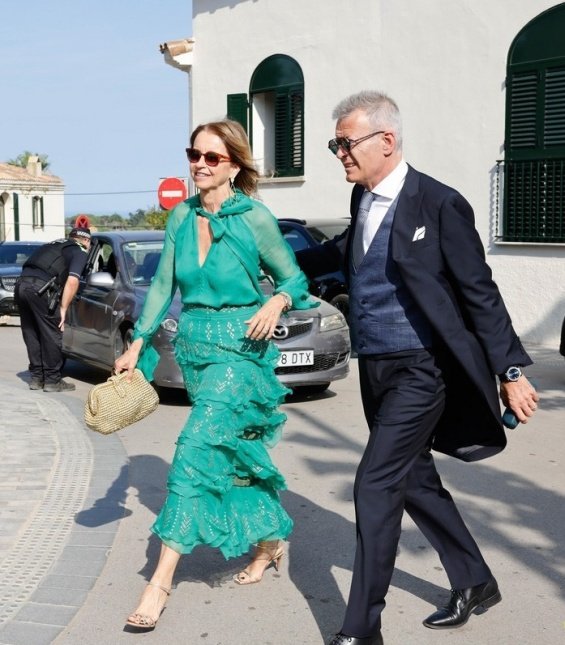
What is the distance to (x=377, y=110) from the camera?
13.3ft

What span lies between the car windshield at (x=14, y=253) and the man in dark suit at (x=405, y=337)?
19046mm

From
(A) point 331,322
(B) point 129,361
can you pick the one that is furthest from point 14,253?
(B) point 129,361

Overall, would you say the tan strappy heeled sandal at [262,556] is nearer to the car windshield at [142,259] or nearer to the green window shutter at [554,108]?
the car windshield at [142,259]

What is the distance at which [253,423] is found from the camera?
474 cm

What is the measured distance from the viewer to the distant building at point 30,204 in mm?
72062

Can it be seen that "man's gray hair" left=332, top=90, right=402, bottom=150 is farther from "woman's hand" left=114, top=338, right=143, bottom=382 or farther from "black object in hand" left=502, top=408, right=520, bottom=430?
"woman's hand" left=114, top=338, right=143, bottom=382

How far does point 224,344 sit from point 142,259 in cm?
694

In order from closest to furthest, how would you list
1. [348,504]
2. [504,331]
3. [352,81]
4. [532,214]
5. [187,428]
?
1. [504,331]
2. [187,428]
3. [348,504]
4. [532,214]
5. [352,81]

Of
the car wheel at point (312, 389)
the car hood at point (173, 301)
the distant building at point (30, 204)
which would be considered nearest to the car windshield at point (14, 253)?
the car hood at point (173, 301)

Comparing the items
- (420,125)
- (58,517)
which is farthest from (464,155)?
(58,517)

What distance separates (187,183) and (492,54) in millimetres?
10725

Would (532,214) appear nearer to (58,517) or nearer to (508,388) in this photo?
(58,517)

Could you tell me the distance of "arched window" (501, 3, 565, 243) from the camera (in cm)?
1574

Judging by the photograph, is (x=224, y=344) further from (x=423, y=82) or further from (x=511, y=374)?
(x=423, y=82)
